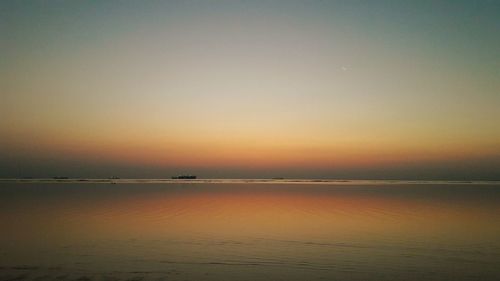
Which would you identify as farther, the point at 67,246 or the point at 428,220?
the point at 428,220

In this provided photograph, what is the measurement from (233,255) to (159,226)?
920 cm

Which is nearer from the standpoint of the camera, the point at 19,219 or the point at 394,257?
the point at 394,257

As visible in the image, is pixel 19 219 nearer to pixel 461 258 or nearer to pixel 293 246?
pixel 293 246

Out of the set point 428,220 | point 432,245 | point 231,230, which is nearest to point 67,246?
point 231,230

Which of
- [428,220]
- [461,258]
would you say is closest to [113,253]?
[461,258]

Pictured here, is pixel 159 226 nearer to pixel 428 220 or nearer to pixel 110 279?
pixel 110 279

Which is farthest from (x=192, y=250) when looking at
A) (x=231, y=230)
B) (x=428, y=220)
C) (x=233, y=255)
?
(x=428, y=220)

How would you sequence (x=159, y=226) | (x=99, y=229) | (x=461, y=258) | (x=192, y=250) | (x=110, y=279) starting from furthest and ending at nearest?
1. (x=159, y=226)
2. (x=99, y=229)
3. (x=192, y=250)
4. (x=461, y=258)
5. (x=110, y=279)

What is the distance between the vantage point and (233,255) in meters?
16.9

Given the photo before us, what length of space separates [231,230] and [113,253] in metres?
7.98

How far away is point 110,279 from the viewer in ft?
42.4

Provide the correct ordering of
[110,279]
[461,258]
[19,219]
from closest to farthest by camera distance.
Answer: [110,279]
[461,258]
[19,219]

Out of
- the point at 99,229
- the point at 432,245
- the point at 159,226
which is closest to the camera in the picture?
the point at 432,245

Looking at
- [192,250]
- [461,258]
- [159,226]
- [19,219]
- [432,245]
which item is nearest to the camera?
[461,258]
